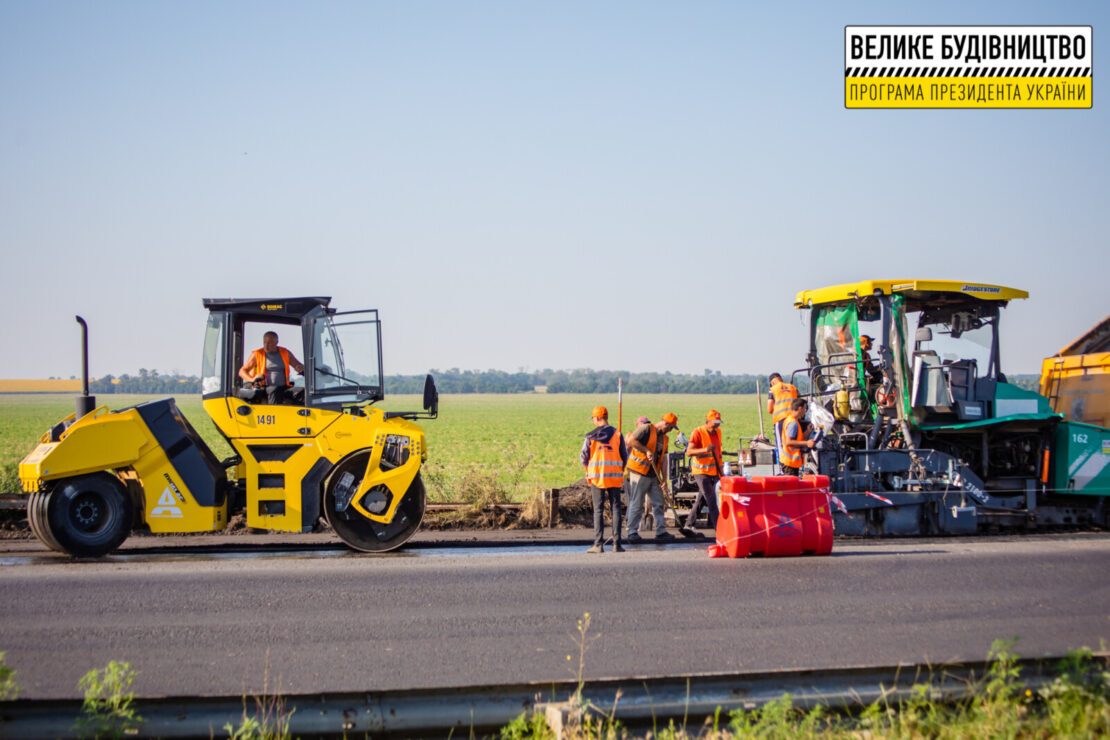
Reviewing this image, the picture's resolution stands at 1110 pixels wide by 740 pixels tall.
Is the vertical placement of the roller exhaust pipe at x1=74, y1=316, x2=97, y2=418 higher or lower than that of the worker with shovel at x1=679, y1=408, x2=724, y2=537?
higher

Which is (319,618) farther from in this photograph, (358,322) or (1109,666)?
(1109,666)

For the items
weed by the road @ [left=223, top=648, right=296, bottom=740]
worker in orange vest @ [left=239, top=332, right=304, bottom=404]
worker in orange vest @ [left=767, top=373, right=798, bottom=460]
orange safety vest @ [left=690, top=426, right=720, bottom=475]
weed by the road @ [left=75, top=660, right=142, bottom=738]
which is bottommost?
weed by the road @ [left=223, top=648, right=296, bottom=740]

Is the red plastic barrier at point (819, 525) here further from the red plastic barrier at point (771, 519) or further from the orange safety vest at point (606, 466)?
the orange safety vest at point (606, 466)

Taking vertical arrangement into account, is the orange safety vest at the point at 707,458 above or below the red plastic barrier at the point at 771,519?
above

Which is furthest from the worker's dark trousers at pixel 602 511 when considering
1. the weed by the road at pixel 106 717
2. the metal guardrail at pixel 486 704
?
the weed by the road at pixel 106 717

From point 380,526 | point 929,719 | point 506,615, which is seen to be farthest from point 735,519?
point 929,719

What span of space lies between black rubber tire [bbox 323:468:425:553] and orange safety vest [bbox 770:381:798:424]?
495 cm

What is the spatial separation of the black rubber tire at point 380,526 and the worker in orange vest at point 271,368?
3.94ft

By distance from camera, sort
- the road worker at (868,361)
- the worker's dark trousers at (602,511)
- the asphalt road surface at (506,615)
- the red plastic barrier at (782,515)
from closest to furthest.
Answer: the asphalt road surface at (506,615), the red plastic barrier at (782,515), the worker's dark trousers at (602,511), the road worker at (868,361)

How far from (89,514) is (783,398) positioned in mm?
8525

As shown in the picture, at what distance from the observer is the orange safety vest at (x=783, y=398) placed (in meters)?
12.8

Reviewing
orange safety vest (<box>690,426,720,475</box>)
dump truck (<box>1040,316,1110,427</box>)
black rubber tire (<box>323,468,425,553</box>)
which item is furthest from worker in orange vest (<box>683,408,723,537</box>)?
dump truck (<box>1040,316,1110,427</box>)

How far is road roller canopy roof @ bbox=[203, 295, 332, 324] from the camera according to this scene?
35.8 ft

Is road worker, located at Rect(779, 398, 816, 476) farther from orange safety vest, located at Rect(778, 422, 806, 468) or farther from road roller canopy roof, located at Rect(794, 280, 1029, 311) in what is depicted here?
road roller canopy roof, located at Rect(794, 280, 1029, 311)
